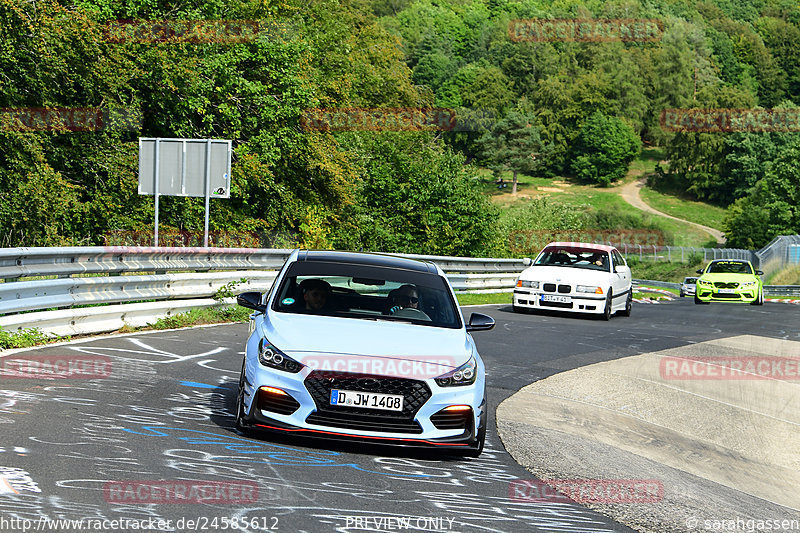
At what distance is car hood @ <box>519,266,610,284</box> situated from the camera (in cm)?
2129

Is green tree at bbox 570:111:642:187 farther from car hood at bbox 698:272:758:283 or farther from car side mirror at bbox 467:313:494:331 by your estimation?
car side mirror at bbox 467:313:494:331

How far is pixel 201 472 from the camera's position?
Answer: 5883 millimetres

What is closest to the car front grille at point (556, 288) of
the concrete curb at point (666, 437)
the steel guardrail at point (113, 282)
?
the steel guardrail at point (113, 282)

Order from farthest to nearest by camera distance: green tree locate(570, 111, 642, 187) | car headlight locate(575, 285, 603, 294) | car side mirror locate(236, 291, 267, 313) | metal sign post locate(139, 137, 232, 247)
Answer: green tree locate(570, 111, 642, 187) < car headlight locate(575, 285, 603, 294) < metal sign post locate(139, 137, 232, 247) < car side mirror locate(236, 291, 267, 313)

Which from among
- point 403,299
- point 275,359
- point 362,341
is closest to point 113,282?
point 403,299

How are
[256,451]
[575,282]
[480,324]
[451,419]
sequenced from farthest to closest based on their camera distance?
[575,282], [480,324], [451,419], [256,451]

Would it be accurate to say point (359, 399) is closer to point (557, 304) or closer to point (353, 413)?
point (353, 413)

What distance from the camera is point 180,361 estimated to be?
10805 mm

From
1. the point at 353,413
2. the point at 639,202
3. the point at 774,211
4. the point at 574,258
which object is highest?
the point at 353,413

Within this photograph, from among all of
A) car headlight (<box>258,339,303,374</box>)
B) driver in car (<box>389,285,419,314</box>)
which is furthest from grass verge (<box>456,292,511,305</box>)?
car headlight (<box>258,339,303,374</box>)

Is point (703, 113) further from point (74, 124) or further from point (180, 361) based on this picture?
point (180, 361)

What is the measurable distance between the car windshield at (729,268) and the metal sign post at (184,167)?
19816 mm

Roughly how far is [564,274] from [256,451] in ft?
51.5

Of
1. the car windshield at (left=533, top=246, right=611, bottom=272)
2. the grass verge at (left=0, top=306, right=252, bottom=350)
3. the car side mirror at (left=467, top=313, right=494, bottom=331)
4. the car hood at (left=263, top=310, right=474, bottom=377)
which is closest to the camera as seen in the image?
the car hood at (left=263, top=310, right=474, bottom=377)
